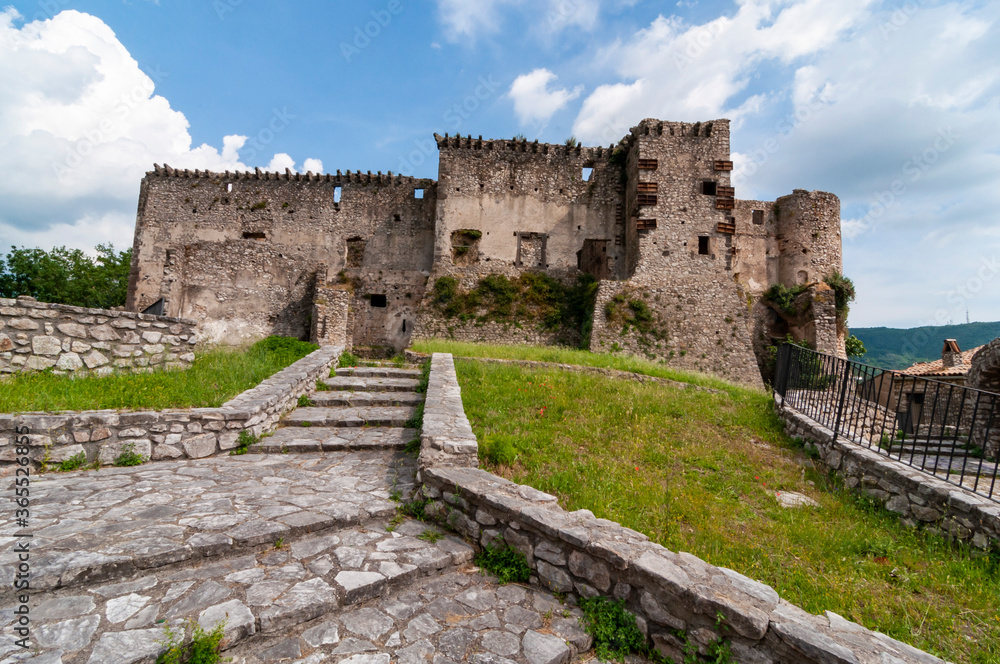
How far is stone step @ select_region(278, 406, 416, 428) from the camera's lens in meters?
6.67

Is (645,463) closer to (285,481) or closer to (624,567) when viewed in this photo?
(624,567)

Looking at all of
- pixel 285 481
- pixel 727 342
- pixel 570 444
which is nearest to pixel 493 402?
pixel 570 444

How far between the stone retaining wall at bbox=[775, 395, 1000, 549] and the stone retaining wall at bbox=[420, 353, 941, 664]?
324 centimetres

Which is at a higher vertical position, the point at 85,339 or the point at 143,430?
the point at 85,339

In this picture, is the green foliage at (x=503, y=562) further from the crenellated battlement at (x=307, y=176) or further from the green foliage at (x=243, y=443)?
the crenellated battlement at (x=307, y=176)

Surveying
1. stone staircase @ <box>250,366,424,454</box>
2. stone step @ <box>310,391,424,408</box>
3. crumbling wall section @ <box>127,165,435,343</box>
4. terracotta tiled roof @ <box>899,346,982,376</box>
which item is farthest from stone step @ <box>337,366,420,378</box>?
terracotta tiled roof @ <box>899,346,982,376</box>

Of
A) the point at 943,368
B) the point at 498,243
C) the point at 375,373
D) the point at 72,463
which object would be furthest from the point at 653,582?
the point at 943,368

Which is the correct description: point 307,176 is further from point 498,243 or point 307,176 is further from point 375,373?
point 375,373

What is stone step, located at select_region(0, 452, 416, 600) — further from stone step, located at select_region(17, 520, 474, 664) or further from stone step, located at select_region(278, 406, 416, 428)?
stone step, located at select_region(278, 406, 416, 428)

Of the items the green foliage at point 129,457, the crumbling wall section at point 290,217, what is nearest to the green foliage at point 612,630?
the green foliage at point 129,457

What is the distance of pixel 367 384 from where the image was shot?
8625 millimetres

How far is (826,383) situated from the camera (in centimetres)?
830

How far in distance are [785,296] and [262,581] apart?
81.6 ft

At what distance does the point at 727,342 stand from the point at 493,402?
1304 centimetres
